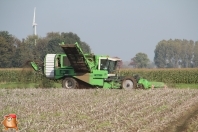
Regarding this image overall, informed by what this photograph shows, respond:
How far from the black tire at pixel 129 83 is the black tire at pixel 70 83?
9.29ft

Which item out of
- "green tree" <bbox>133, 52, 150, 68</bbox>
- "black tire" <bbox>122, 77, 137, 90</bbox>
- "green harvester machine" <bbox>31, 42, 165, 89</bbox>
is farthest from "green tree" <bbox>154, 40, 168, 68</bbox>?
"black tire" <bbox>122, 77, 137, 90</bbox>

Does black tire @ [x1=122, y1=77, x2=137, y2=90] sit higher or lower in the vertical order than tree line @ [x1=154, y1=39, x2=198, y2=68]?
lower

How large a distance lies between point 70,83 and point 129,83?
3535 mm

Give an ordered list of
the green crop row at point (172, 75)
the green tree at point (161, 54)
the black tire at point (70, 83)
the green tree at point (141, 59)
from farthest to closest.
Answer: the green tree at point (161, 54)
the green tree at point (141, 59)
the green crop row at point (172, 75)
the black tire at point (70, 83)

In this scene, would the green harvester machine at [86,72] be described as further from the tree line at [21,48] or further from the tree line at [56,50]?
the tree line at [21,48]

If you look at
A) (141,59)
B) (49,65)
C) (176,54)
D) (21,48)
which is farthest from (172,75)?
(176,54)

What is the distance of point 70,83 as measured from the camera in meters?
21.8

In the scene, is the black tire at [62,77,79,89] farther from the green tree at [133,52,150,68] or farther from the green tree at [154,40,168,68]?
the green tree at [154,40,168,68]

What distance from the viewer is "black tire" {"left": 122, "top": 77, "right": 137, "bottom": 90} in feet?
67.1

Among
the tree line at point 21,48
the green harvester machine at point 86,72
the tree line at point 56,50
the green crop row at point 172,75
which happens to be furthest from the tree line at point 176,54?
the green harvester machine at point 86,72

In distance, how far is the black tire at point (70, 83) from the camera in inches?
848

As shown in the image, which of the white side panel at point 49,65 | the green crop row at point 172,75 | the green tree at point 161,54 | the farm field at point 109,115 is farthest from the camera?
the green tree at point 161,54

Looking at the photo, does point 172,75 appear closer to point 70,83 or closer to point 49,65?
point 70,83

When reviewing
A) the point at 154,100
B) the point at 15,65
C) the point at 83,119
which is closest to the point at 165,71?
the point at 154,100
